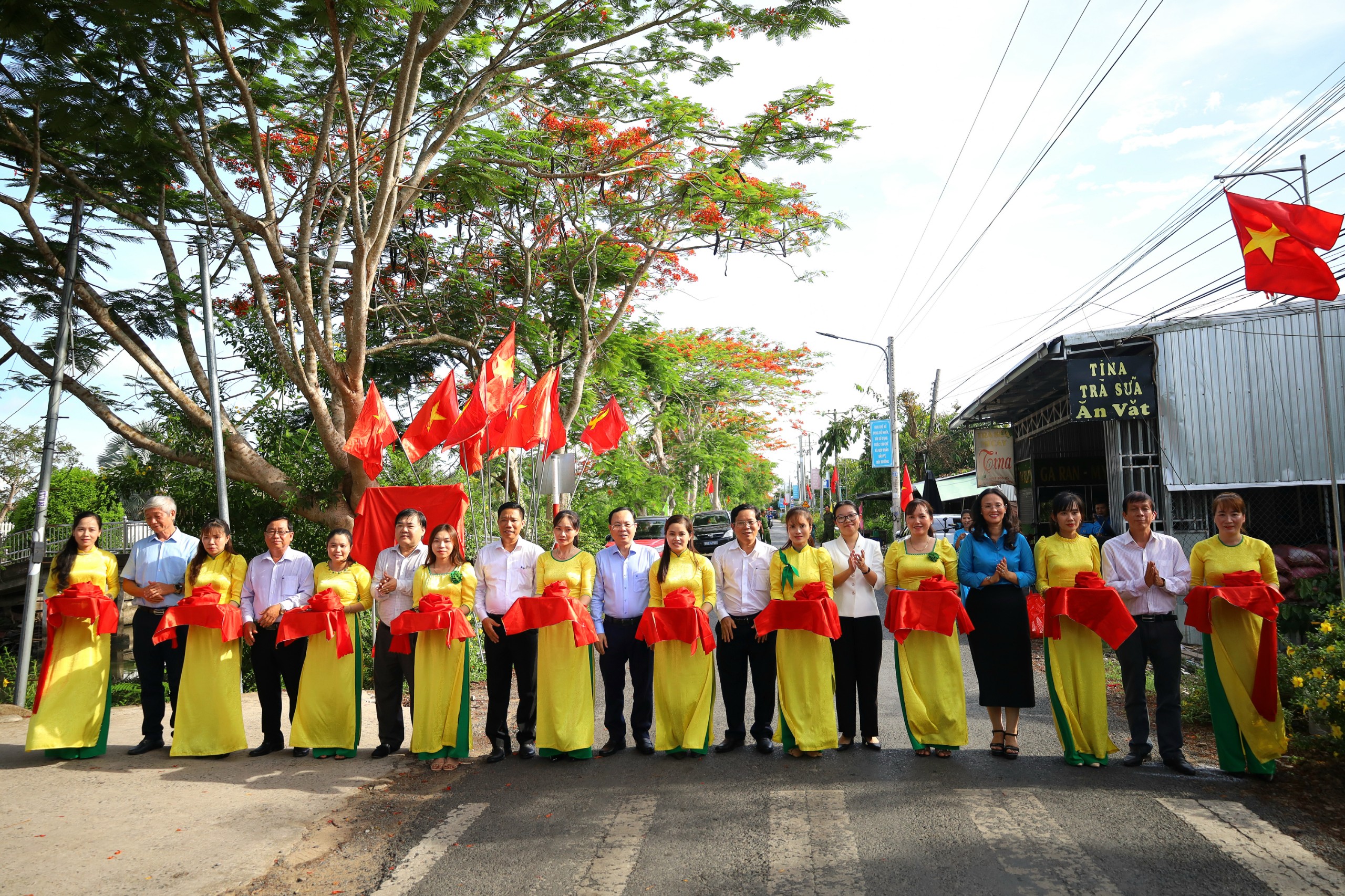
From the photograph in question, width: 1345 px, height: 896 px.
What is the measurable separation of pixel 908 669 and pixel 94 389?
31.0 ft

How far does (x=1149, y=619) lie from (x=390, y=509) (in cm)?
618

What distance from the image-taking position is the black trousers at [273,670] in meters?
5.88

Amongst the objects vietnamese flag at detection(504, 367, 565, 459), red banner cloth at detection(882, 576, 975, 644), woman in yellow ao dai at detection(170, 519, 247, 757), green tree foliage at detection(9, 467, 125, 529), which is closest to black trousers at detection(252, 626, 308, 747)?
woman in yellow ao dai at detection(170, 519, 247, 757)

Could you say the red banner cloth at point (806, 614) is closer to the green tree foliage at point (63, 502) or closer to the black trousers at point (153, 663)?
the black trousers at point (153, 663)

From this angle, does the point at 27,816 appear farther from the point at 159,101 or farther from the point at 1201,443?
the point at 1201,443

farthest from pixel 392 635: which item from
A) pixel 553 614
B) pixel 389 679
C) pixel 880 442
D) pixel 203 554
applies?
pixel 880 442

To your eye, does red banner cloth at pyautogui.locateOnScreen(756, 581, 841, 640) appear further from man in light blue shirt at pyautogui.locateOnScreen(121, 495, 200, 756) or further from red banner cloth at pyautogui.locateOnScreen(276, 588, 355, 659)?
man in light blue shirt at pyautogui.locateOnScreen(121, 495, 200, 756)

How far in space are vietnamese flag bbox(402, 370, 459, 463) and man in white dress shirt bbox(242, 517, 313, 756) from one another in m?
2.54

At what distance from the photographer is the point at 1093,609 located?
203 inches

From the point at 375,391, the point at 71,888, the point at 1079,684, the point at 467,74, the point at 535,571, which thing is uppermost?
the point at 467,74

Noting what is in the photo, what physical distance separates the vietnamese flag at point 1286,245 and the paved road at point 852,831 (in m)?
3.60

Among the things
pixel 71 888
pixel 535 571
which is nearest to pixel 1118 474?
pixel 535 571

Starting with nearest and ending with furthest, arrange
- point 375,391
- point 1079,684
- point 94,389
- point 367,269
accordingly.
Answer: point 1079,684 < point 375,391 < point 367,269 < point 94,389

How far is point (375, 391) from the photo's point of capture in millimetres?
8031
